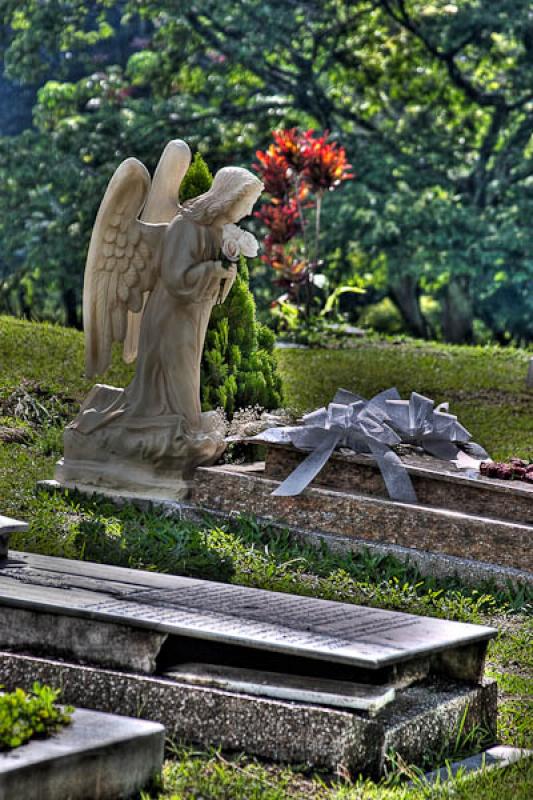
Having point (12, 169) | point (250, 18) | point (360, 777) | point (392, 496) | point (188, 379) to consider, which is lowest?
point (360, 777)

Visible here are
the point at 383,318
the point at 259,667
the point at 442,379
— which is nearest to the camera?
the point at 259,667

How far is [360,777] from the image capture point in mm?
4066

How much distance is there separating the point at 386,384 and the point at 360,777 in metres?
7.99

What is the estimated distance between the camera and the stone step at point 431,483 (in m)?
6.70

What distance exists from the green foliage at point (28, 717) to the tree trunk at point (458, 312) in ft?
57.3

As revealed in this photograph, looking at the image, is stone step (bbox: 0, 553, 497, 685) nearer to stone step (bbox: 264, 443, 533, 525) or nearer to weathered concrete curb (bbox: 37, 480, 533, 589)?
weathered concrete curb (bbox: 37, 480, 533, 589)

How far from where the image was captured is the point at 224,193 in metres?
7.47

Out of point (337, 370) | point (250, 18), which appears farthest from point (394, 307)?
point (337, 370)

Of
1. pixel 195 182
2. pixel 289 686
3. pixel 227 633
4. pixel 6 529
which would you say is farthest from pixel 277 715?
pixel 195 182

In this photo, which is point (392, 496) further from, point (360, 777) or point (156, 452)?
point (360, 777)

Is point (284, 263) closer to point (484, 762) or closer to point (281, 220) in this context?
point (281, 220)

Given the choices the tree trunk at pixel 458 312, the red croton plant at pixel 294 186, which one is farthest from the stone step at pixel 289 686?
the tree trunk at pixel 458 312

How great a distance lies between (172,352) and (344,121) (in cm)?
1456

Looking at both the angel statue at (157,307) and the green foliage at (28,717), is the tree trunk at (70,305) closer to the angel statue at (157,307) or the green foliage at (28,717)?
the angel statue at (157,307)
